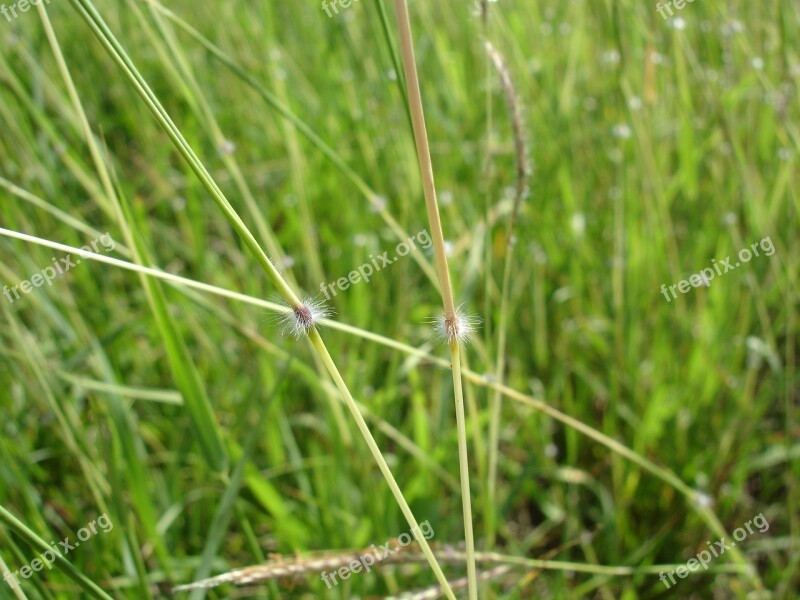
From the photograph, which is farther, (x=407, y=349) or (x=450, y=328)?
(x=407, y=349)

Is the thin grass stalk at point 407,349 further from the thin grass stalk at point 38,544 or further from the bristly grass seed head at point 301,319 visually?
the thin grass stalk at point 38,544

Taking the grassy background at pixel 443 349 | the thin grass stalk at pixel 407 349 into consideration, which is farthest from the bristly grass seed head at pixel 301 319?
the grassy background at pixel 443 349

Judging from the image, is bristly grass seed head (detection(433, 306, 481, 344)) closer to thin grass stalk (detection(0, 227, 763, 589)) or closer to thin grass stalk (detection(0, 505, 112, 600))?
thin grass stalk (detection(0, 227, 763, 589))

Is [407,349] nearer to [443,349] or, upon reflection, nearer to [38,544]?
[38,544]

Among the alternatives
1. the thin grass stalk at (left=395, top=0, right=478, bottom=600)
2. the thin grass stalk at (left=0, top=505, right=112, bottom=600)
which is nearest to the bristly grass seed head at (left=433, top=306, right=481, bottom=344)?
the thin grass stalk at (left=395, top=0, right=478, bottom=600)

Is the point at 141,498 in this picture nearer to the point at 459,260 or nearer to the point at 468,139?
the point at 459,260

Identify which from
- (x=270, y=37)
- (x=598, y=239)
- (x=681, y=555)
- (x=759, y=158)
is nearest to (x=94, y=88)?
(x=270, y=37)

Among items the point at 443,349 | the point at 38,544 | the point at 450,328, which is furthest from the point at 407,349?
the point at 443,349

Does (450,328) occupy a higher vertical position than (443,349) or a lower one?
higher
